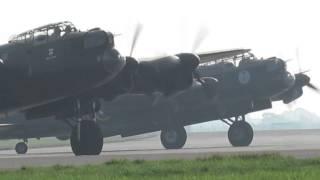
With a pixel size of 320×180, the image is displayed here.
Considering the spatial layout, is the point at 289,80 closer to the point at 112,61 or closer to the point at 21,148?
the point at 112,61

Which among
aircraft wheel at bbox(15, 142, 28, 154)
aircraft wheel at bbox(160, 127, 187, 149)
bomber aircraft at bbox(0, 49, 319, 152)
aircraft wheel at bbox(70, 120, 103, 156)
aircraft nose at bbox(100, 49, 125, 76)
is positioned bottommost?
aircraft wheel at bbox(15, 142, 28, 154)

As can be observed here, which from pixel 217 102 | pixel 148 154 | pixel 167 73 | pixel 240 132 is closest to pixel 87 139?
pixel 148 154

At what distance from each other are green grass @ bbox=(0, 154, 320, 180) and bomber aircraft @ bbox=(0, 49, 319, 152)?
74.9 feet

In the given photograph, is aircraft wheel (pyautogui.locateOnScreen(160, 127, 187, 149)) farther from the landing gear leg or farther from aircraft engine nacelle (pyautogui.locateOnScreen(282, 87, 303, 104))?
the landing gear leg

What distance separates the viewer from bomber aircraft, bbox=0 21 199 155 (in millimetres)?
31656

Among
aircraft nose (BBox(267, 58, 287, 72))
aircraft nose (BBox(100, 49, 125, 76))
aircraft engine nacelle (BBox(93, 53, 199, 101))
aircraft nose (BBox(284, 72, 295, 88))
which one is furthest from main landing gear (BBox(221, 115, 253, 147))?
aircraft nose (BBox(100, 49, 125, 76))

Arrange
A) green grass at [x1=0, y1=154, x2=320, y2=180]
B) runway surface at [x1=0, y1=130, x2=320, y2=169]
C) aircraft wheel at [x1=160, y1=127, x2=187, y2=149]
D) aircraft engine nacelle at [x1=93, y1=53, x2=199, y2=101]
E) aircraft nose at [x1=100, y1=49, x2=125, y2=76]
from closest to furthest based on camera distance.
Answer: green grass at [x1=0, y1=154, x2=320, y2=180] < runway surface at [x1=0, y1=130, x2=320, y2=169] < aircraft nose at [x1=100, y1=49, x2=125, y2=76] < aircraft engine nacelle at [x1=93, y1=53, x2=199, y2=101] < aircraft wheel at [x1=160, y1=127, x2=187, y2=149]

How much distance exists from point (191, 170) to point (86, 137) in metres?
13.6

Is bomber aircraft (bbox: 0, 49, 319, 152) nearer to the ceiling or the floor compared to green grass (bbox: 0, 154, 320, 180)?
nearer to the floor

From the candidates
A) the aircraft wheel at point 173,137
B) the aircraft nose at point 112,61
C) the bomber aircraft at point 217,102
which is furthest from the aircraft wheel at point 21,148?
the aircraft nose at point 112,61

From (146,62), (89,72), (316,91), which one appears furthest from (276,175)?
(316,91)

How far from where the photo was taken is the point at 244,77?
4750cm

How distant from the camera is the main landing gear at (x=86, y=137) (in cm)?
3378

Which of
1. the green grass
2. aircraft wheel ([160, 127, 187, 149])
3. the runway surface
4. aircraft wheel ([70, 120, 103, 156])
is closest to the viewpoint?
the green grass
